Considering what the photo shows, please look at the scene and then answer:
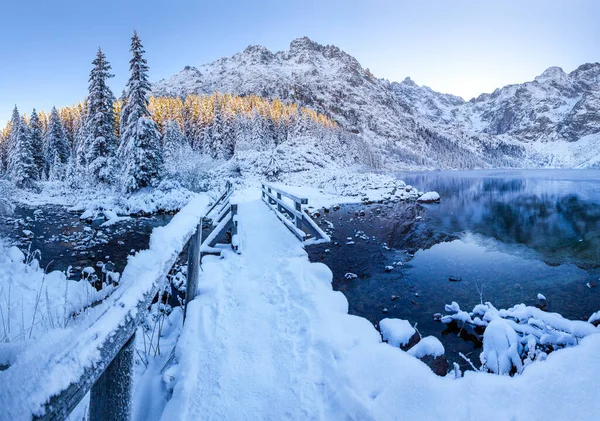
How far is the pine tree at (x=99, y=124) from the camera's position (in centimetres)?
2622

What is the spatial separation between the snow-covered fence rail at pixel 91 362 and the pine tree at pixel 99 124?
29.9 metres

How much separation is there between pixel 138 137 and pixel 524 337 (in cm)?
2773

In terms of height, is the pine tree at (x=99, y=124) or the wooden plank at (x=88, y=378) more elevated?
the pine tree at (x=99, y=124)

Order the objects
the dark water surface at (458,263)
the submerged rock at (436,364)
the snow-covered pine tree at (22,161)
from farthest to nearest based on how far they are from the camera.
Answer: the snow-covered pine tree at (22,161) < the dark water surface at (458,263) < the submerged rock at (436,364)

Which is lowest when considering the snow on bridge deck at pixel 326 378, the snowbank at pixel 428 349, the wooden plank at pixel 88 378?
the snowbank at pixel 428 349

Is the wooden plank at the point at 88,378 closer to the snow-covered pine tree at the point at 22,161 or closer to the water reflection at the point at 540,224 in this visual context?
the water reflection at the point at 540,224

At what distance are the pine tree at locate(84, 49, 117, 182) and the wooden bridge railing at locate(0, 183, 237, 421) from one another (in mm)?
29584

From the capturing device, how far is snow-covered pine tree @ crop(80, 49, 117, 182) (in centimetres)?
2622

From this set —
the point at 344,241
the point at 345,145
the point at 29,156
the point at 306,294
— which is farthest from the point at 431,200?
the point at 345,145

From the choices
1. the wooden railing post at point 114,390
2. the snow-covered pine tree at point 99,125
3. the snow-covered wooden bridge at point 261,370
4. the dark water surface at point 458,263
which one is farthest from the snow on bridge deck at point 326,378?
the snow-covered pine tree at point 99,125

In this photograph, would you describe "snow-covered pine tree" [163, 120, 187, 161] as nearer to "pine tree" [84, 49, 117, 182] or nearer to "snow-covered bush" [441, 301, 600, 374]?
"pine tree" [84, 49, 117, 182]

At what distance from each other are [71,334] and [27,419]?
0.35 metres

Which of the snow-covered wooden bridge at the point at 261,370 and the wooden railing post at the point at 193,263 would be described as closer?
the snow-covered wooden bridge at the point at 261,370

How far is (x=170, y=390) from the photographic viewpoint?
109 inches
